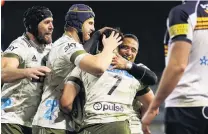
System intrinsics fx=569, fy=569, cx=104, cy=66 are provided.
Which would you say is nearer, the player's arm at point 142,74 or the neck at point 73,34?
the player's arm at point 142,74

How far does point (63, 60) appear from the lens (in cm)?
462

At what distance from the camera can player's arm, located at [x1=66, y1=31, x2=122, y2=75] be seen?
4.27m

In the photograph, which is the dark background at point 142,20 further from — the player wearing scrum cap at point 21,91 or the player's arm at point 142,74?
the player's arm at point 142,74

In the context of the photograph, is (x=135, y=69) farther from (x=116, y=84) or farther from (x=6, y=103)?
(x=6, y=103)

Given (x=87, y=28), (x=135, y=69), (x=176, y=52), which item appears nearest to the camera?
(x=176, y=52)

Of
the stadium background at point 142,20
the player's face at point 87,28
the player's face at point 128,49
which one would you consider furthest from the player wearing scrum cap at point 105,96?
the stadium background at point 142,20

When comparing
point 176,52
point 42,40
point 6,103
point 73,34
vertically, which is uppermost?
point 176,52

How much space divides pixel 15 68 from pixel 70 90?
59 cm

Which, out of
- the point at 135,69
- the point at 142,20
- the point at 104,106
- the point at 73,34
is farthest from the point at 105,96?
the point at 142,20

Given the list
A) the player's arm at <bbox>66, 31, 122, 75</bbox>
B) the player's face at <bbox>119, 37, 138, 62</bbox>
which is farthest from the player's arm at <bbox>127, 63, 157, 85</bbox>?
the player's face at <bbox>119, 37, 138, 62</bbox>

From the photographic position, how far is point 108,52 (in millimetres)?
4383

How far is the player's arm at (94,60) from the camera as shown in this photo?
14.0 ft

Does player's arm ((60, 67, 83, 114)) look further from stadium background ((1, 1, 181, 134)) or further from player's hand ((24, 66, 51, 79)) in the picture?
stadium background ((1, 1, 181, 134))

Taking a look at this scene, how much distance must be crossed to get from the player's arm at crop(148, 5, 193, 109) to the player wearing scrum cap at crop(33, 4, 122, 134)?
0.96 metres
